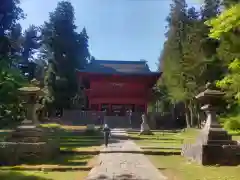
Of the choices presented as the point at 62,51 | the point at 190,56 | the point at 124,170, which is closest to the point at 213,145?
the point at 124,170

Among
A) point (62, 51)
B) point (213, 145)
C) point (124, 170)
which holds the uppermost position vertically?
point (62, 51)

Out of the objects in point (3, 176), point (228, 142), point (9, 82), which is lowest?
point (3, 176)

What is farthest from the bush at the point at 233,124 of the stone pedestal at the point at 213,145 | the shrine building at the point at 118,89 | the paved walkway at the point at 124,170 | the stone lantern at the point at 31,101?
the shrine building at the point at 118,89

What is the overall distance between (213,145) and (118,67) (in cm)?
3254

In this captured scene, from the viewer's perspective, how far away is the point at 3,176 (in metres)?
8.43

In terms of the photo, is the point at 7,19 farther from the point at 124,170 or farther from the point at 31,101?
the point at 124,170

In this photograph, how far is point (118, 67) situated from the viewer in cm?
4256

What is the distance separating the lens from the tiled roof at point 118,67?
40441 mm

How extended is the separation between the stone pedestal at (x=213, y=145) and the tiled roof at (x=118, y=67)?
28.8 m

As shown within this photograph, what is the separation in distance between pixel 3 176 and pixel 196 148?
6.15m

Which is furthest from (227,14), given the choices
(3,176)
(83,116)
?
(83,116)

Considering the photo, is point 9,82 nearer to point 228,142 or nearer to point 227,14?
point 228,142

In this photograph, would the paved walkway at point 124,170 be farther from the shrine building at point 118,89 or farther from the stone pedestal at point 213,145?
the shrine building at point 118,89

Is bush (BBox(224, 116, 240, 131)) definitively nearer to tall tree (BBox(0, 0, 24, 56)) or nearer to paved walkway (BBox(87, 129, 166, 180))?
paved walkway (BBox(87, 129, 166, 180))
